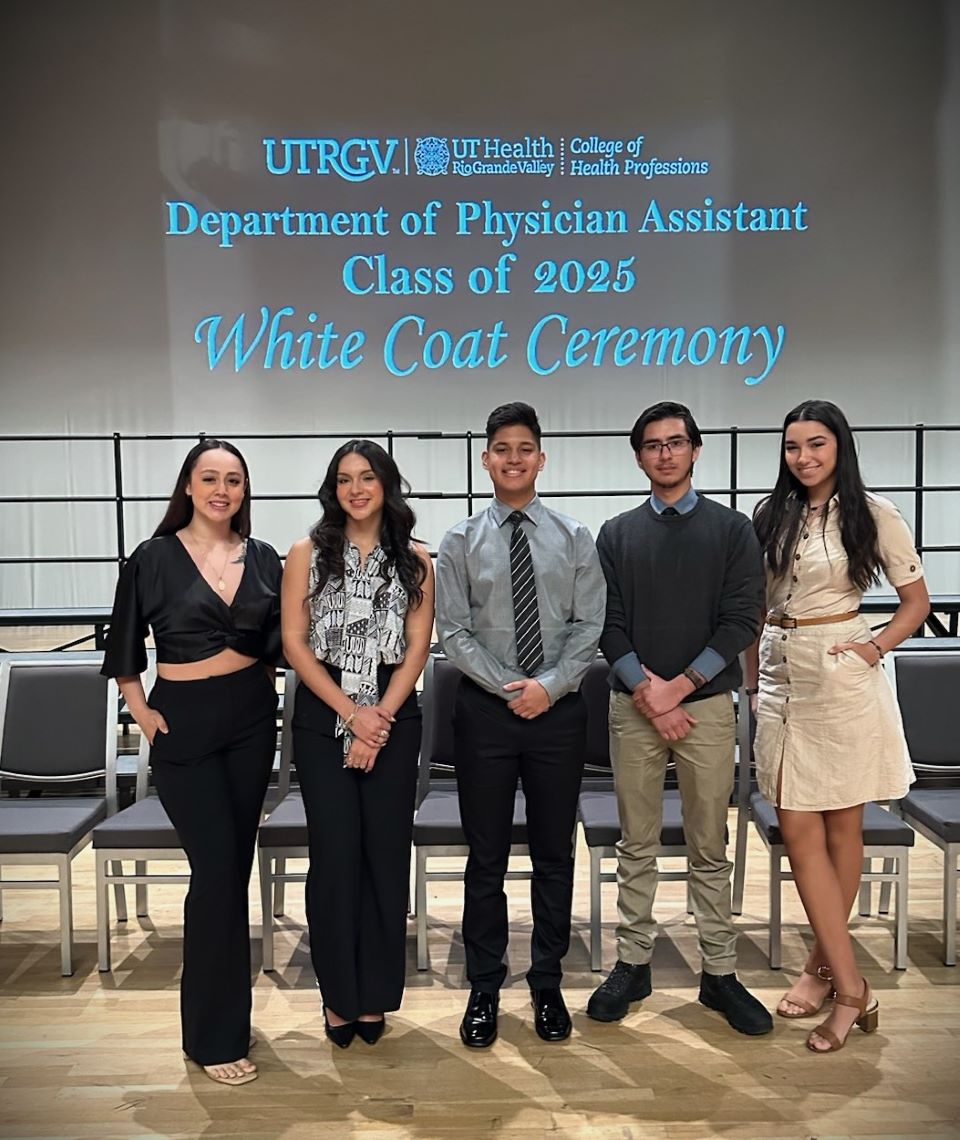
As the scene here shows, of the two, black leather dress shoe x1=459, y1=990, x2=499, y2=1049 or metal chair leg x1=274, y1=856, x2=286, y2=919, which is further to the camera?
metal chair leg x1=274, y1=856, x2=286, y2=919

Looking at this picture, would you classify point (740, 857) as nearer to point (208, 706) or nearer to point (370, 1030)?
point (370, 1030)

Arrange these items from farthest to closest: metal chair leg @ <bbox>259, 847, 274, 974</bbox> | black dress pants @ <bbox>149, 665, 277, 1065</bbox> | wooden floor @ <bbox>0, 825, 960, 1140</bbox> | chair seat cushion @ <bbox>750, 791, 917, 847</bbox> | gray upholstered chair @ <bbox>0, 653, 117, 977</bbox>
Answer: gray upholstered chair @ <bbox>0, 653, 117, 977</bbox> < metal chair leg @ <bbox>259, 847, 274, 974</bbox> < chair seat cushion @ <bbox>750, 791, 917, 847</bbox> < black dress pants @ <bbox>149, 665, 277, 1065</bbox> < wooden floor @ <bbox>0, 825, 960, 1140</bbox>

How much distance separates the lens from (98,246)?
6652mm

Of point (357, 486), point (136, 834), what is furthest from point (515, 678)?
point (136, 834)

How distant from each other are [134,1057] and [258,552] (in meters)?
1.24

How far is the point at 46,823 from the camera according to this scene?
296 centimetres

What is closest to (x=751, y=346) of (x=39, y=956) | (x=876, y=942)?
(x=876, y=942)

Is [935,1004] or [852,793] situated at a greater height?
[852,793]

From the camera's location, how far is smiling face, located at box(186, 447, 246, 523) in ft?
7.93

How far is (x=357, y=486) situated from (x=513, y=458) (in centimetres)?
38

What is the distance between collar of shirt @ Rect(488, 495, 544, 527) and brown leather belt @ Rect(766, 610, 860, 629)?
2.09 feet

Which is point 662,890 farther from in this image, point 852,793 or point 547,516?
point 547,516

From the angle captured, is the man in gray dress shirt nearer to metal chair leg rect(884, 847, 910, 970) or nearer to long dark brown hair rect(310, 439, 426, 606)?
long dark brown hair rect(310, 439, 426, 606)

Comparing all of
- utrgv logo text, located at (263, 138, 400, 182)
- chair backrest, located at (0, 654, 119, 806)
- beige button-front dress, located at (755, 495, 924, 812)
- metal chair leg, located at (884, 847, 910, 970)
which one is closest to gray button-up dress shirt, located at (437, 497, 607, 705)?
beige button-front dress, located at (755, 495, 924, 812)
